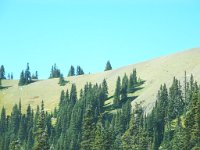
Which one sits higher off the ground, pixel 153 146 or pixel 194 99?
pixel 194 99

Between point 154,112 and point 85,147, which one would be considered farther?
point 154,112

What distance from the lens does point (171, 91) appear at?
185875 millimetres

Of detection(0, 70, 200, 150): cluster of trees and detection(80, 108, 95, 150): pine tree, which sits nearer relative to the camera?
detection(80, 108, 95, 150): pine tree

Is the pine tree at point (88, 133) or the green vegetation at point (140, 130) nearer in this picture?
the pine tree at point (88, 133)

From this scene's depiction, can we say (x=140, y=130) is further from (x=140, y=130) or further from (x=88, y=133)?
(x=88, y=133)

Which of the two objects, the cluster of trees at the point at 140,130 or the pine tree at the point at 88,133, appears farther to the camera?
the cluster of trees at the point at 140,130

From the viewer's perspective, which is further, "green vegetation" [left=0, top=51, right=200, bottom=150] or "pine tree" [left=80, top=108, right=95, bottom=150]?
"green vegetation" [left=0, top=51, right=200, bottom=150]

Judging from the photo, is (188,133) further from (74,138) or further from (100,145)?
(74,138)

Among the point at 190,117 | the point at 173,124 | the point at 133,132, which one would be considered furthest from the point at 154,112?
the point at 190,117

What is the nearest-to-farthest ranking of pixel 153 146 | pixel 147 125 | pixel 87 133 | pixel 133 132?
pixel 87 133 < pixel 133 132 < pixel 153 146 < pixel 147 125

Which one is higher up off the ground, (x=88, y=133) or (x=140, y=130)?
(x=88, y=133)

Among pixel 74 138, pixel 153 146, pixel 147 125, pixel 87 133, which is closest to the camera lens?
pixel 87 133

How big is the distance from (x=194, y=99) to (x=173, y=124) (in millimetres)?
65954

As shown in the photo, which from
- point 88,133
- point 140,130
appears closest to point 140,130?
point 140,130
